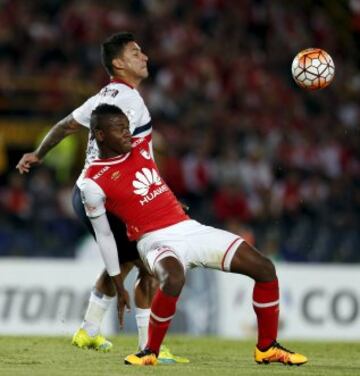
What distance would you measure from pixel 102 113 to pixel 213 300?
20.9 feet

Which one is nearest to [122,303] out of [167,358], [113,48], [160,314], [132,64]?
[160,314]

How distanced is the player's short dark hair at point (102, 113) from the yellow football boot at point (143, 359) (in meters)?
1.66

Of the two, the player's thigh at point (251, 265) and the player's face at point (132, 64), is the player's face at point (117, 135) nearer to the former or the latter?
the player's face at point (132, 64)

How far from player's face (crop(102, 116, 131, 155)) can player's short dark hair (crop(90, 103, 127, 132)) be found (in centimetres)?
4

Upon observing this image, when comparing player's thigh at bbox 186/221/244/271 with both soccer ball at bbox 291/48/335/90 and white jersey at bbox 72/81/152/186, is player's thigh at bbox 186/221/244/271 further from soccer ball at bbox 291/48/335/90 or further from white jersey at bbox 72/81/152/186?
soccer ball at bbox 291/48/335/90

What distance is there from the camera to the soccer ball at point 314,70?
33.6ft

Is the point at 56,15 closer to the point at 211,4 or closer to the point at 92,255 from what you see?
the point at 211,4

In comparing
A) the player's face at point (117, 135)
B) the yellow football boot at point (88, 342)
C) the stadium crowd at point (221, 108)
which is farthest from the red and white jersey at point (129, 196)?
the stadium crowd at point (221, 108)

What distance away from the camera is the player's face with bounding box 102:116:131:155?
8.95 m

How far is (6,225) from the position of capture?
1681cm

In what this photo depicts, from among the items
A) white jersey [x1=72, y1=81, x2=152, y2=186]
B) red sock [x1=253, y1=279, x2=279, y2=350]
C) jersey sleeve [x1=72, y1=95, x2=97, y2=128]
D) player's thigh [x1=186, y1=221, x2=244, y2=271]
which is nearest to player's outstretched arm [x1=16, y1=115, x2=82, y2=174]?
jersey sleeve [x1=72, y1=95, x2=97, y2=128]

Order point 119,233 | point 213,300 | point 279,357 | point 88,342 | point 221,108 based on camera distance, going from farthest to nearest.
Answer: point 221,108 < point 213,300 < point 88,342 < point 119,233 < point 279,357

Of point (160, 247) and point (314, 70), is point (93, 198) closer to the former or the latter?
point (160, 247)

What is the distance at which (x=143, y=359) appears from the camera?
341 inches
